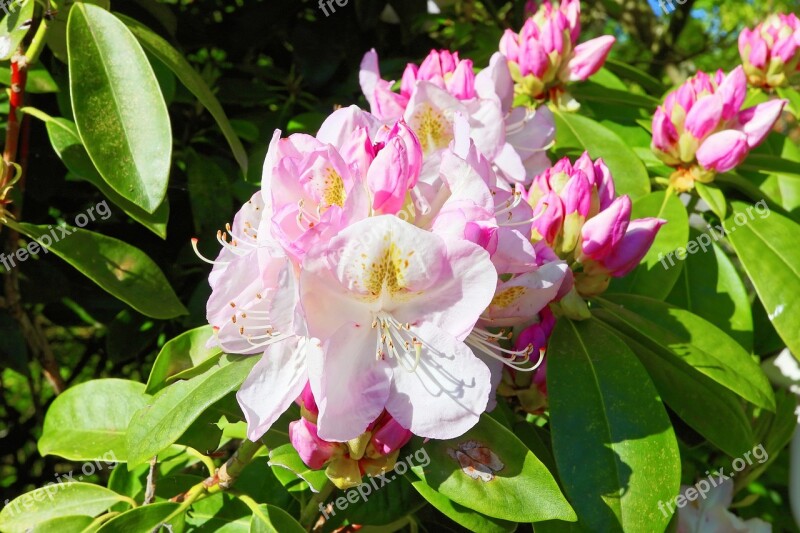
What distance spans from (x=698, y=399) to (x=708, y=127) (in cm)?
47

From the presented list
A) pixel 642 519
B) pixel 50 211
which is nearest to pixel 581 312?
pixel 642 519

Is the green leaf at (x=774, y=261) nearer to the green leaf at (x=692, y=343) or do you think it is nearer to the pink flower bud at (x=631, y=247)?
the green leaf at (x=692, y=343)

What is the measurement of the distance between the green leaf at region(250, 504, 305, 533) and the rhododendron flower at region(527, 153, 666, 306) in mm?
406

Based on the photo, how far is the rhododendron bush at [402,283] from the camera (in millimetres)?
741

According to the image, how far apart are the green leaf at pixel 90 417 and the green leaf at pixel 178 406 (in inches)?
12.4

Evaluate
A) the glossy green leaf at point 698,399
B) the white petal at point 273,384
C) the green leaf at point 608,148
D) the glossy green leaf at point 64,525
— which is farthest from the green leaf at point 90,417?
the green leaf at point 608,148

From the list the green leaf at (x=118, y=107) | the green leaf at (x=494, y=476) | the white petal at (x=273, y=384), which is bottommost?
the green leaf at (x=494, y=476)

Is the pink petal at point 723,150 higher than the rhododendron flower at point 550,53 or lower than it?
lower

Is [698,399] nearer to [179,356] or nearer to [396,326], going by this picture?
[396,326]

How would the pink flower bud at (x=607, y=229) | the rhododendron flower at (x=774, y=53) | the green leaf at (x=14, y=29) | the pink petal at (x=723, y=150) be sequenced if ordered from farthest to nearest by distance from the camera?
the rhododendron flower at (x=774, y=53), the pink petal at (x=723, y=150), the green leaf at (x=14, y=29), the pink flower bud at (x=607, y=229)

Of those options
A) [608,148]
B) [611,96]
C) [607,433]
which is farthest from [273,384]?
[611,96]

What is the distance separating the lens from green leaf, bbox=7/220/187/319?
1.06m

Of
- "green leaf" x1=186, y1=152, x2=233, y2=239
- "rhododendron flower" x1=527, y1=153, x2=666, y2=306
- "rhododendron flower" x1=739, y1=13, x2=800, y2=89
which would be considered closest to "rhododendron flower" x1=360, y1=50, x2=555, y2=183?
"rhododendron flower" x1=527, y1=153, x2=666, y2=306

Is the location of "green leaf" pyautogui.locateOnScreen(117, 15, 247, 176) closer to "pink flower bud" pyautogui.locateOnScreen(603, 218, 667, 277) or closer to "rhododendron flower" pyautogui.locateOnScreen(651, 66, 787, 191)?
"pink flower bud" pyautogui.locateOnScreen(603, 218, 667, 277)
